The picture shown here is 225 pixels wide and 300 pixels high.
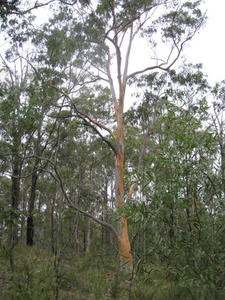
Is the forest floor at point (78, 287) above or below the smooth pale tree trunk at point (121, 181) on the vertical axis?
below

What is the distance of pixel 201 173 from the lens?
10.7ft

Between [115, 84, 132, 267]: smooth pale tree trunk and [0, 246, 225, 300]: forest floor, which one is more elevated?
[115, 84, 132, 267]: smooth pale tree trunk

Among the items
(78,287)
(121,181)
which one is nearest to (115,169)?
(121,181)

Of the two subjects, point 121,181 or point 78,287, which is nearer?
point 78,287

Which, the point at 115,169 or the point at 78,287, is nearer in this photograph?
the point at 78,287

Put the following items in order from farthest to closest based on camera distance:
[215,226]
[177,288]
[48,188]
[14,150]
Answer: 1. [48,188]
2. [14,150]
3. [177,288]
4. [215,226]

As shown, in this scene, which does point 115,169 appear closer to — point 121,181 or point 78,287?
point 121,181

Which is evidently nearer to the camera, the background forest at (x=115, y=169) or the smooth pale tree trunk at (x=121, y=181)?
the background forest at (x=115, y=169)

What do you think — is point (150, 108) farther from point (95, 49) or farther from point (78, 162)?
point (78, 162)

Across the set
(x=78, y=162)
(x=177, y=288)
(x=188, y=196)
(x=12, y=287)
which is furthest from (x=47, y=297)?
(x=78, y=162)

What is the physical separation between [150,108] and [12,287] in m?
9.25

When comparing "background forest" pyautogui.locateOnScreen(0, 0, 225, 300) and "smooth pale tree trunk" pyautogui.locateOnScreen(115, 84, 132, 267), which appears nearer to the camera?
"background forest" pyautogui.locateOnScreen(0, 0, 225, 300)

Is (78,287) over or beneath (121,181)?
beneath

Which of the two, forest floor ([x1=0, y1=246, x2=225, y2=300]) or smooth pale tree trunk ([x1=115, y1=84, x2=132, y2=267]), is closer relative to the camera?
forest floor ([x1=0, y1=246, x2=225, y2=300])
